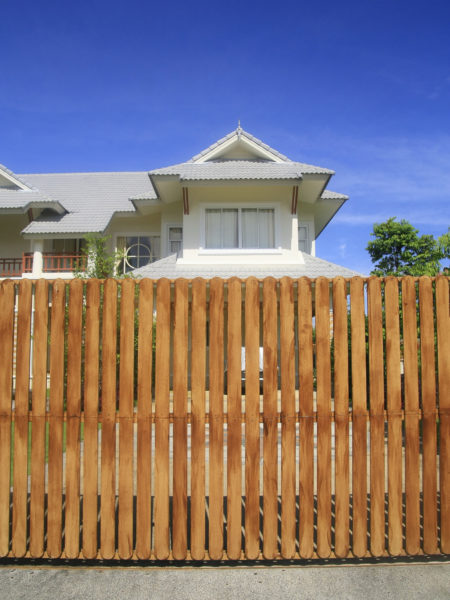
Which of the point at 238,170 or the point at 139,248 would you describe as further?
the point at 139,248

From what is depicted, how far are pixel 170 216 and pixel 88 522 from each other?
1340 cm

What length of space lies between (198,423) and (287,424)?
29.1 inches

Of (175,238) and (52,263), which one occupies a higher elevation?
(175,238)

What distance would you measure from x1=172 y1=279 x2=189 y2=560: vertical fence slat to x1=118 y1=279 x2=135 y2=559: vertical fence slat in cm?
37

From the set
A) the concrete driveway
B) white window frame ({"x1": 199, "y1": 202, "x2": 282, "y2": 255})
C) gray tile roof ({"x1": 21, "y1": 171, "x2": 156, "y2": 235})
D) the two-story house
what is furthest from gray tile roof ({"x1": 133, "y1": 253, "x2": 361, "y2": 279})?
the concrete driveway

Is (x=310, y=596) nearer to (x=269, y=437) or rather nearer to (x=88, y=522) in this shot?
(x=269, y=437)

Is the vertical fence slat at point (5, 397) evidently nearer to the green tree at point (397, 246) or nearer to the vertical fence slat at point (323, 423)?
the vertical fence slat at point (323, 423)

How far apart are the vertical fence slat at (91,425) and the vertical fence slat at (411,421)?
8.44 feet

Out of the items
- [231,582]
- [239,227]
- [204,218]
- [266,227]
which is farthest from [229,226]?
[231,582]

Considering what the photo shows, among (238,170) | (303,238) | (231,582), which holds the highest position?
(238,170)

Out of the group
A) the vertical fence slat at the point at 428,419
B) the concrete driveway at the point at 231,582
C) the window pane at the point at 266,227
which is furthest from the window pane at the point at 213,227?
the concrete driveway at the point at 231,582

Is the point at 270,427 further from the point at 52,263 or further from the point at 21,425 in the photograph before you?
the point at 52,263

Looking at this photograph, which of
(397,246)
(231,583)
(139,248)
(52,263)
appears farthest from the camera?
(397,246)

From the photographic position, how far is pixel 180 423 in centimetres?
337
